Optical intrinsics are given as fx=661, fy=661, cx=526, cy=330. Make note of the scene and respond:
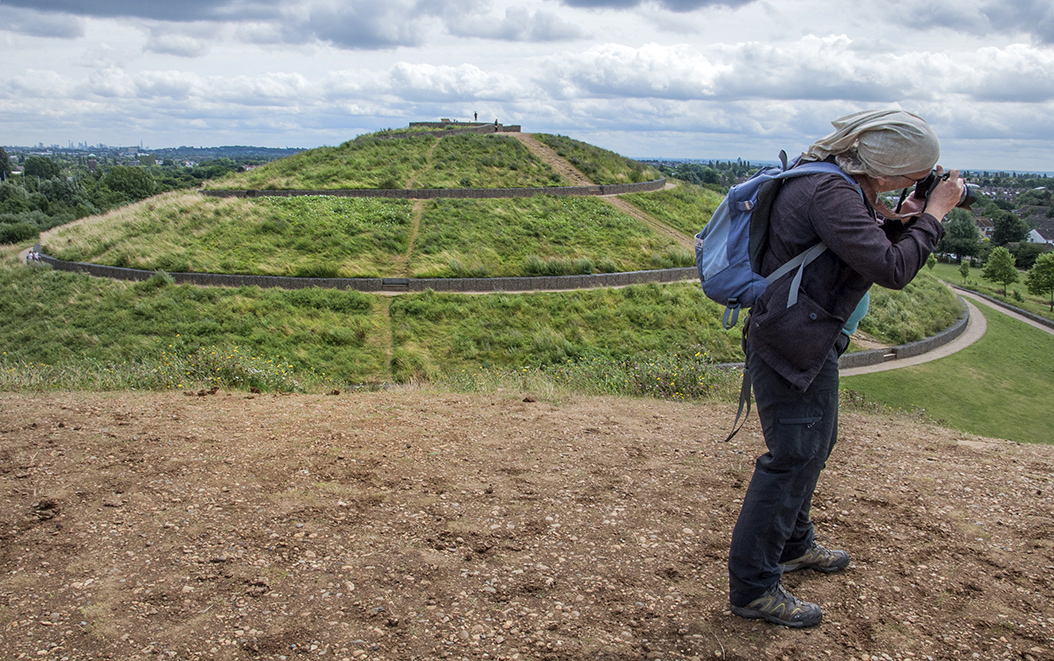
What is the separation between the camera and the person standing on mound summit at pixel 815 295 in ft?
8.16

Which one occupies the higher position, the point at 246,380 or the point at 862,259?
the point at 862,259

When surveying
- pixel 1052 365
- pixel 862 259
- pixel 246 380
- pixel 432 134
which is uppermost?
pixel 432 134

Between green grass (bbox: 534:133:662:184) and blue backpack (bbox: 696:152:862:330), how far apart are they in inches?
1181

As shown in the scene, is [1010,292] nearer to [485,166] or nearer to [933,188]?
[485,166]

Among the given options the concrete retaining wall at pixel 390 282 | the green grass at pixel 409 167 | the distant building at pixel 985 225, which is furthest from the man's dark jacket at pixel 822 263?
the distant building at pixel 985 225

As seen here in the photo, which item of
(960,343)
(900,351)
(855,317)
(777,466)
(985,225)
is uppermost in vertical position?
(985,225)

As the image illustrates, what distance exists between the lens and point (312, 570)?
123 inches

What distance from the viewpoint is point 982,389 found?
18609mm

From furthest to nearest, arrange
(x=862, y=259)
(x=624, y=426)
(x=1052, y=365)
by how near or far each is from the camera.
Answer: (x=1052, y=365), (x=624, y=426), (x=862, y=259)

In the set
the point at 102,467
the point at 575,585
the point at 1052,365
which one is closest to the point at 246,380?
the point at 102,467

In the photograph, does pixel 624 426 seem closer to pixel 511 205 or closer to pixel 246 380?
pixel 246 380

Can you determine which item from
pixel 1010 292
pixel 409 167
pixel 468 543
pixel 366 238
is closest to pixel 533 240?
pixel 366 238

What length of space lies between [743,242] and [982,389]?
20.0 meters

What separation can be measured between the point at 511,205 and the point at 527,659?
83.0 ft
